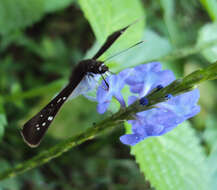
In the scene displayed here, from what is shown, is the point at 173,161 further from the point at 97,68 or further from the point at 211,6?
the point at 211,6

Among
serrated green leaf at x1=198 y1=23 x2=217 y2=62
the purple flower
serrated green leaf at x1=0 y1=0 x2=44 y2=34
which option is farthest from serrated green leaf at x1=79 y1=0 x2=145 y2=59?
serrated green leaf at x1=0 y1=0 x2=44 y2=34

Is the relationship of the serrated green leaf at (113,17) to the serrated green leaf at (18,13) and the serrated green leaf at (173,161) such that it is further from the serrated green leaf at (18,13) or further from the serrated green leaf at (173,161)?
the serrated green leaf at (18,13)

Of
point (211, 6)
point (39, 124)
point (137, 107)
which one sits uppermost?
point (39, 124)

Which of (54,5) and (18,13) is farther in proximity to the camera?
(54,5)

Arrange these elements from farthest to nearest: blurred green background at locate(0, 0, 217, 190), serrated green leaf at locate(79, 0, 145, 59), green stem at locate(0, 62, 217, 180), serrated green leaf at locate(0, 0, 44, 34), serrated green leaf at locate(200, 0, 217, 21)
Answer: serrated green leaf at locate(0, 0, 44, 34), blurred green background at locate(0, 0, 217, 190), serrated green leaf at locate(200, 0, 217, 21), serrated green leaf at locate(79, 0, 145, 59), green stem at locate(0, 62, 217, 180)

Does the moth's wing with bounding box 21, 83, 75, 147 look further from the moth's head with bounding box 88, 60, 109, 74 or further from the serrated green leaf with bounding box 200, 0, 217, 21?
the serrated green leaf with bounding box 200, 0, 217, 21

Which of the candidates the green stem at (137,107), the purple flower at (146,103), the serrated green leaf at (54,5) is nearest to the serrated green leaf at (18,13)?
the serrated green leaf at (54,5)

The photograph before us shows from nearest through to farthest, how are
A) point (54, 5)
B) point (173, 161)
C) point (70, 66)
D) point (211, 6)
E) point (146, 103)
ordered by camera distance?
point (146, 103), point (173, 161), point (211, 6), point (54, 5), point (70, 66)

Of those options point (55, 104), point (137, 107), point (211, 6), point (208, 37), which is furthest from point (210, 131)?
point (55, 104)
